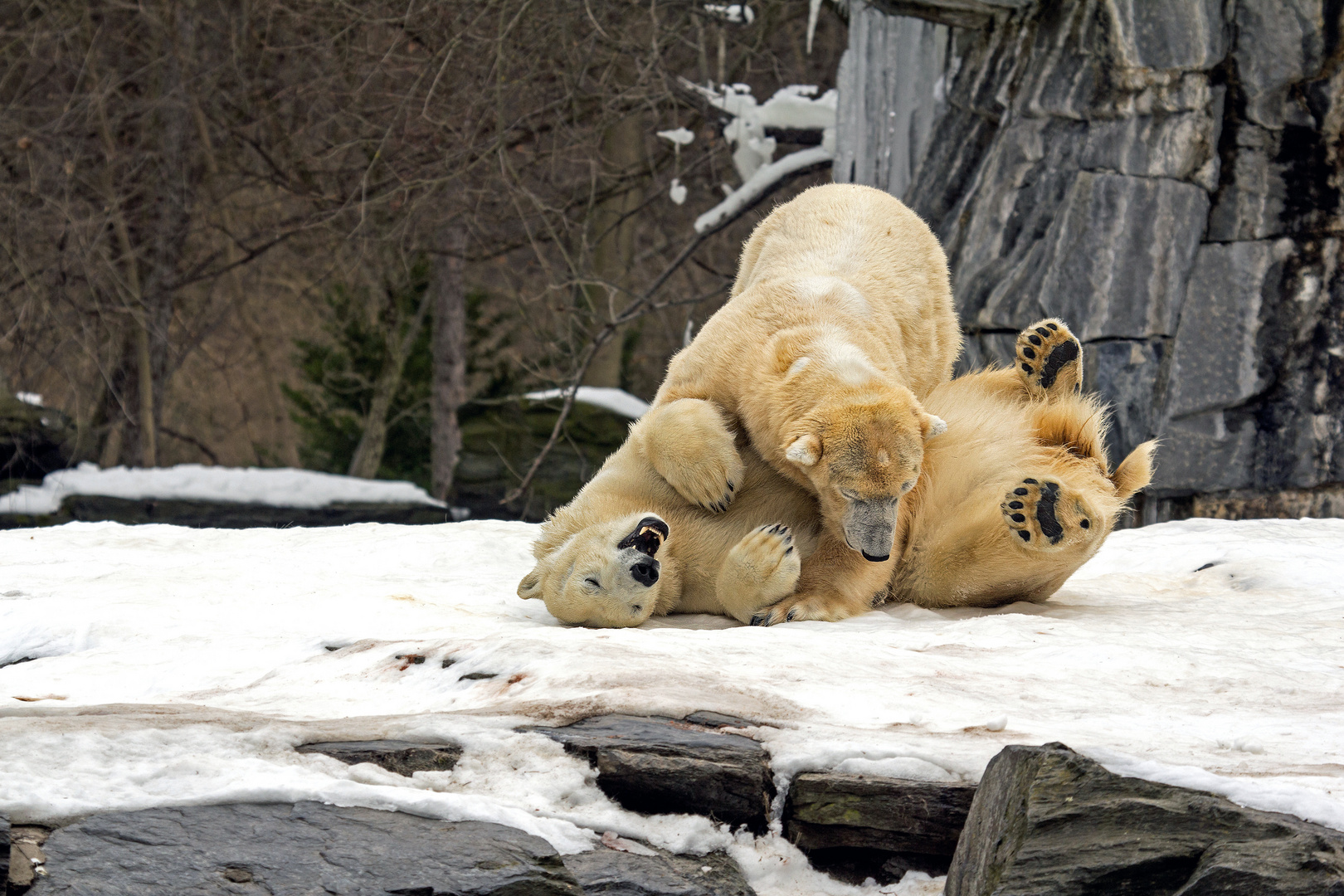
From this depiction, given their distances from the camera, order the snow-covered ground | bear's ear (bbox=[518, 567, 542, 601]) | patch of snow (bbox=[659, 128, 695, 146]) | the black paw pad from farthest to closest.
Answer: patch of snow (bbox=[659, 128, 695, 146])
the black paw pad
bear's ear (bbox=[518, 567, 542, 601])
the snow-covered ground

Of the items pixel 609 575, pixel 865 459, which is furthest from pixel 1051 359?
pixel 609 575

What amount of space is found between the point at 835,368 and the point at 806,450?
28cm

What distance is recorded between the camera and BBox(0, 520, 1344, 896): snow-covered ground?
1942 millimetres

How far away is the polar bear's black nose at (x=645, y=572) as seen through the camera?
3.17 meters

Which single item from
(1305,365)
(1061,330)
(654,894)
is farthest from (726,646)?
(1305,365)

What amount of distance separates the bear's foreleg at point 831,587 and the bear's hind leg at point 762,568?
0.14 ft

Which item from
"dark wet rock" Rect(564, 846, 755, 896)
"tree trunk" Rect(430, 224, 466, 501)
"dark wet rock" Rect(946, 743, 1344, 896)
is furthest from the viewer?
"tree trunk" Rect(430, 224, 466, 501)

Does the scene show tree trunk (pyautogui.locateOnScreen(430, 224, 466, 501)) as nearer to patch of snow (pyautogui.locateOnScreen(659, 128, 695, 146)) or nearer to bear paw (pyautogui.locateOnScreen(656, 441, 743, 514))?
patch of snow (pyautogui.locateOnScreen(659, 128, 695, 146))

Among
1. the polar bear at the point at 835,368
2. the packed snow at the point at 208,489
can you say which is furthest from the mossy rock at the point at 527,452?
the polar bear at the point at 835,368

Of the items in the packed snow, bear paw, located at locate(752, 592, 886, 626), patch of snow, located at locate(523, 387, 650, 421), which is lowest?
the packed snow

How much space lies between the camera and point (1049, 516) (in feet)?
10.4

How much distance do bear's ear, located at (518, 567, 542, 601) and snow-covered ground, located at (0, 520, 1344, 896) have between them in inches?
2.3

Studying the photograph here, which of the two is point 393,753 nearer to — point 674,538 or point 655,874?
point 655,874

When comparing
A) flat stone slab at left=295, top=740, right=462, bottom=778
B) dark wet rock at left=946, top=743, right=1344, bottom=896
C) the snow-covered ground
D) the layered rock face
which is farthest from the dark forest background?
dark wet rock at left=946, top=743, right=1344, bottom=896
